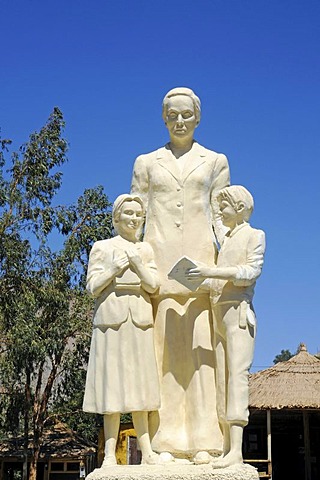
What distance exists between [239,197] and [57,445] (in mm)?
23194

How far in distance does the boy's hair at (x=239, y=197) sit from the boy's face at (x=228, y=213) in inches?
1.2

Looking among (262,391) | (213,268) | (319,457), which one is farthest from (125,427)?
(213,268)

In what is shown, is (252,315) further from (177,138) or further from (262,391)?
(262,391)

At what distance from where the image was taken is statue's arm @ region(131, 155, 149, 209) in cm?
664

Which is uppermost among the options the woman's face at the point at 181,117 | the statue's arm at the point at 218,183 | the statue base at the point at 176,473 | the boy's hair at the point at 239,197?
the woman's face at the point at 181,117

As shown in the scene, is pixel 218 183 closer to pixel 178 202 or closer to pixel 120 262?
pixel 178 202

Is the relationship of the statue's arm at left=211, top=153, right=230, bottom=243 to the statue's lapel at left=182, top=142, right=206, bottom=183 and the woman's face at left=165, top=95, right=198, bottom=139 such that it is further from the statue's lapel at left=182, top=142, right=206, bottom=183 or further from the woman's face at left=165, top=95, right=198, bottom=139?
the woman's face at left=165, top=95, right=198, bottom=139

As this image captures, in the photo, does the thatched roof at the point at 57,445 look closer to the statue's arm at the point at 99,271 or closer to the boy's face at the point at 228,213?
the statue's arm at the point at 99,271

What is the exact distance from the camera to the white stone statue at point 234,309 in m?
5.66

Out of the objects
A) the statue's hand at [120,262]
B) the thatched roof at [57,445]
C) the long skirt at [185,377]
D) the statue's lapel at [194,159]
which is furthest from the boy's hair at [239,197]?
the thatched roof at [57,445]

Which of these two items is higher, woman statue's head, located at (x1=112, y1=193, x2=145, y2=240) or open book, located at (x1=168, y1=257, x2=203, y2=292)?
woman statue's head, located at (x1=112, y1=193, x2=145, y2=240)

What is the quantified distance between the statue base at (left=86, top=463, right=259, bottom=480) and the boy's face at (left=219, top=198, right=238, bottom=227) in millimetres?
1937

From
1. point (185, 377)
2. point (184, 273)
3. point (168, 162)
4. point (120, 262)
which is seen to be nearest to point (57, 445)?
point (185, 377)

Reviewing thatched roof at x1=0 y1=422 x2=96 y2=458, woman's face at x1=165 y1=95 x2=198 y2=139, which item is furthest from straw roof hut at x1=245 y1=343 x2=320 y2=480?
woman's face at x1=165 y1=95 x2=198 y2=139
